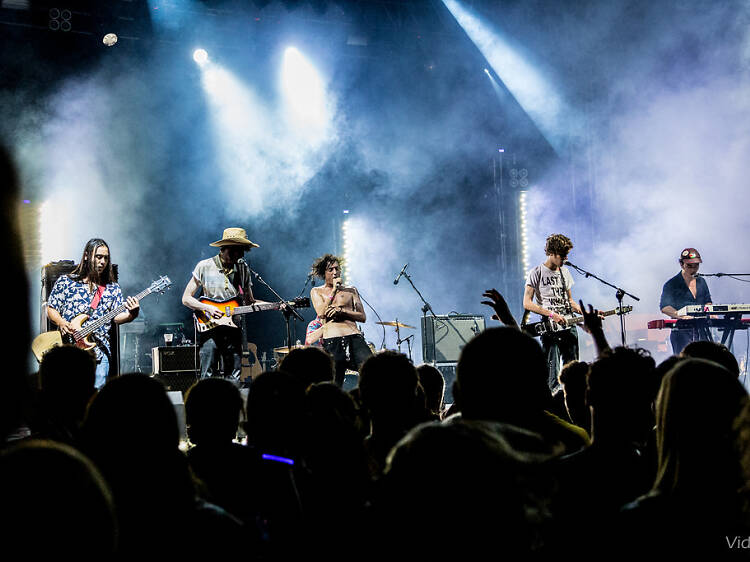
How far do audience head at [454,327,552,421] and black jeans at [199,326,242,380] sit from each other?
18.4ft

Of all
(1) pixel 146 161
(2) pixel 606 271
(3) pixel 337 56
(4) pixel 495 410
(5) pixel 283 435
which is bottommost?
(5) pixel 283 435

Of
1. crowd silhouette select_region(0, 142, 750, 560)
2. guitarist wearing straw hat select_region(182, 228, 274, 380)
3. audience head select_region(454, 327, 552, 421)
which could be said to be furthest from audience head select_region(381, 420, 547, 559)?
guitarist wearing straw hat select_region(182, 228, 274, 380)

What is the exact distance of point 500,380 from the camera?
1836 mm

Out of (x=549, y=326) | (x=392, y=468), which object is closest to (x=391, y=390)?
(x=392, y=468)

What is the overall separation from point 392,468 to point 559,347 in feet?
23.7

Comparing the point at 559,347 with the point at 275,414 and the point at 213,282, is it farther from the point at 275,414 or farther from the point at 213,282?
the point at 275,414

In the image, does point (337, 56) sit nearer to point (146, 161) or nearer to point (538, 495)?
point (146, 161)

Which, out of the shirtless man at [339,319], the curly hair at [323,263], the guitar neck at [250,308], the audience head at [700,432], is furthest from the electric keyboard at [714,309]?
the audience head at [700,432]

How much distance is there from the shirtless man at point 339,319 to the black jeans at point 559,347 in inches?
88.6

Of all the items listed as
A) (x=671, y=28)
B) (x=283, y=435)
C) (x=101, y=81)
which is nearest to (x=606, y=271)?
(x=671, y=28)

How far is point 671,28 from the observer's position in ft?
39.1

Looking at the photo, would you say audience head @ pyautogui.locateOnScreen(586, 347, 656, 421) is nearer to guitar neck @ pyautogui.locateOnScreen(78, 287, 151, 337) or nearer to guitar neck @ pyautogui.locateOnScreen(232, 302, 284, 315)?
guitar neck @ pyautogui.locateOnScreen(232, 302, 284, 315)

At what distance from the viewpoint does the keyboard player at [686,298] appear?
29.4 ft

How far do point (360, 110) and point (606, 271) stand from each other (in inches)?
242
